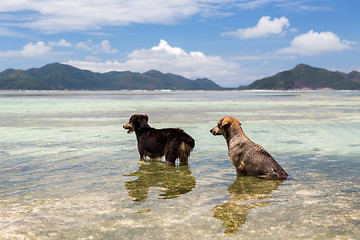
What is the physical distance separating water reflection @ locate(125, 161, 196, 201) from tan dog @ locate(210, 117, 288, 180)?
1251mm

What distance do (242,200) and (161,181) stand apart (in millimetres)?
2377

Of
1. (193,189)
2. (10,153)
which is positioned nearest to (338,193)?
(193,189)

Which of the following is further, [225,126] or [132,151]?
[132,151]

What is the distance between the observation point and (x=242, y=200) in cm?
668

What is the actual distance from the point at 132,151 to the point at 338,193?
7.48 meters

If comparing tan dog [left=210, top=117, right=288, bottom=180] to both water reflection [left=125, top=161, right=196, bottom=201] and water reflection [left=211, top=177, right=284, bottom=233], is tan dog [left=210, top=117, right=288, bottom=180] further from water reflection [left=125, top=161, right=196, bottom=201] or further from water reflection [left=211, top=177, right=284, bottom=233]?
water reflection [left=125, top=161, right=196, bottom=201]

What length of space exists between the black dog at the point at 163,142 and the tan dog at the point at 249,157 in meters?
1.33

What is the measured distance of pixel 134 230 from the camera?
5.13 m

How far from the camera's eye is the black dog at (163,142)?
32.4ft

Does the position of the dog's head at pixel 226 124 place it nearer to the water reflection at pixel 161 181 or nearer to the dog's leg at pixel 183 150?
the dog's leg at pixel 183 150

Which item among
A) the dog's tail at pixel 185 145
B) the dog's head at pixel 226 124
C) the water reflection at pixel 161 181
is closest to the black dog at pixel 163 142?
the dog's tail at pixel 185 145

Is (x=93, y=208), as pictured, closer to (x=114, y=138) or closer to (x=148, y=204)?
(x=148, y=204)

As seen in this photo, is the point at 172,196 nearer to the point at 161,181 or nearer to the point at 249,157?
the point at 161,181

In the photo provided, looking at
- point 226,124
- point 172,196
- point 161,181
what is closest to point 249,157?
point 226,124
